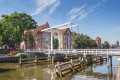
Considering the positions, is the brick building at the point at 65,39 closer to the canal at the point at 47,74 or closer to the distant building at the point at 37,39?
the distant building at the point at 37,39

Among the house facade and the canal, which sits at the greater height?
the house facade

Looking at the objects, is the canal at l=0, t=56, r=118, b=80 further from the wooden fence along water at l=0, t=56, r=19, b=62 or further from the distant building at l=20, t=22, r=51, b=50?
the distant building at l=20, t=22, r=51, b=50

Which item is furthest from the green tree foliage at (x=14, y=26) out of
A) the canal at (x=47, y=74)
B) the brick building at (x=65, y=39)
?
the canal at (x=47, y=74)

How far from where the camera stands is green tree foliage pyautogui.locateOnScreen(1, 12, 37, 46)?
3237cm

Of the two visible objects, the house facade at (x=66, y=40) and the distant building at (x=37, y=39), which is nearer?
the distant building at (x=37, y=39)

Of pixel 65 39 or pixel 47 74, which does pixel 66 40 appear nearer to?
pixel 65 39

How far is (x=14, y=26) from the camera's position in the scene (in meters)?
35.1

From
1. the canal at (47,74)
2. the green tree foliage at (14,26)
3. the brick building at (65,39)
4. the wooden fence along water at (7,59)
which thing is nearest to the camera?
the canal at (47,74)

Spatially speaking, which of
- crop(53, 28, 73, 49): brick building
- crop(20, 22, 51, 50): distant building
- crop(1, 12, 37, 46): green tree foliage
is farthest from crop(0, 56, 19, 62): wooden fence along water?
crop(53, 28, 73, 49): brick building

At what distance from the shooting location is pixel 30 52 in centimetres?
3083

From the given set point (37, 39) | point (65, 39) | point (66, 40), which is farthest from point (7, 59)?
point (66, 40)

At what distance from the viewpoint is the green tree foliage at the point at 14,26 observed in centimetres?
3237

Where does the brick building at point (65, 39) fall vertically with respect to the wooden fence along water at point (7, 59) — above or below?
above

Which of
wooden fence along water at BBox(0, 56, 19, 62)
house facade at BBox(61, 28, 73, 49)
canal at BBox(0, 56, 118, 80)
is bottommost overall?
canal at BBox(0, 56, 118, 80)
